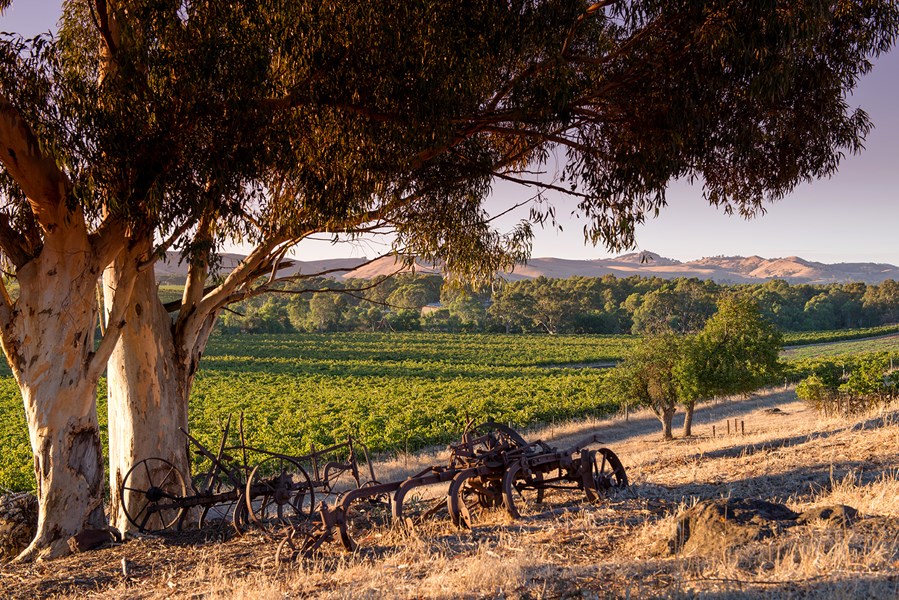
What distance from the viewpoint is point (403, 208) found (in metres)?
10.5

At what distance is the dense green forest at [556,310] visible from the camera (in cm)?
9119

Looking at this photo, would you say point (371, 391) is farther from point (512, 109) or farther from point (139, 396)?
point (512, 109)

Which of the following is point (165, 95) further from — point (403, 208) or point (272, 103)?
point (403, 208)

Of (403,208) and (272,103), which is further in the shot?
(403,208)

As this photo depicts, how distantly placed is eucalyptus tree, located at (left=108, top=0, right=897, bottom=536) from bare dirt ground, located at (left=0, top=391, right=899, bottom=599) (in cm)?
336

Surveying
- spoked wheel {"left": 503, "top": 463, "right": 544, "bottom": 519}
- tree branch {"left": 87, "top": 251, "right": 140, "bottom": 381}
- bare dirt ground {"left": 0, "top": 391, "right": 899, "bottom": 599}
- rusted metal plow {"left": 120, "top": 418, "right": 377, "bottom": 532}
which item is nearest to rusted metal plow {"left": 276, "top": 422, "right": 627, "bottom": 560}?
spoked wheel {"left": 503, "top": 463, "right": 544, "bottom": 519}

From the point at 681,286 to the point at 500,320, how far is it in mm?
26758

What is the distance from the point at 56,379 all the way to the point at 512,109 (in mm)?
5907

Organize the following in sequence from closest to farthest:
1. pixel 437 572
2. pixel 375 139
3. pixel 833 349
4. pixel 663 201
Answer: pixel 437 572 → pixel 375 139 → pixel 663 201 → pixel 833 349

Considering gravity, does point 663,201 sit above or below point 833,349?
above

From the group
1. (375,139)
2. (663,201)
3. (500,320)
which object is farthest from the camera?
(500,320)

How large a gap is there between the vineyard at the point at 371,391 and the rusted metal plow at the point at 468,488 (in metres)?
15.0

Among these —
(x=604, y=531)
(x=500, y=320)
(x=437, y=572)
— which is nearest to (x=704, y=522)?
(x=604, y=531)

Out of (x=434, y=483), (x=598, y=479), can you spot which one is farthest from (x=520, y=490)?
(x=434, y=483)
